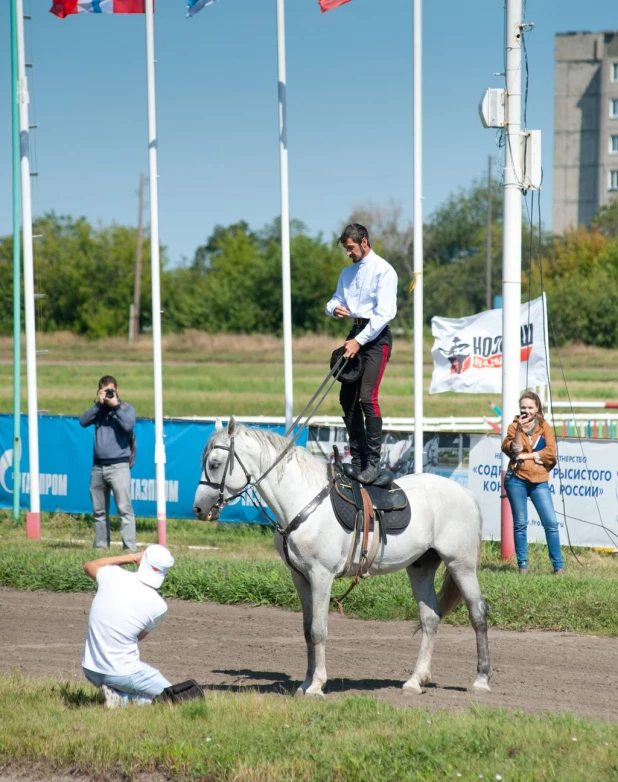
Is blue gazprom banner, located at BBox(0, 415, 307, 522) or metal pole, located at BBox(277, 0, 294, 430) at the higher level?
metal pole, located at BBox(277, 0, 294, 430)

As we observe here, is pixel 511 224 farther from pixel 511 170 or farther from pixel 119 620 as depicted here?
pixel 119 620

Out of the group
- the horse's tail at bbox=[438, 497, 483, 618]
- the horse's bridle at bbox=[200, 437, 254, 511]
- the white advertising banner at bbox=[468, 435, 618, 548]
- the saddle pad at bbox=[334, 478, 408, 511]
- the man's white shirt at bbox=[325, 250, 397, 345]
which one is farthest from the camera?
the white advertising banner at bbox=[468, 435, 618, 548]

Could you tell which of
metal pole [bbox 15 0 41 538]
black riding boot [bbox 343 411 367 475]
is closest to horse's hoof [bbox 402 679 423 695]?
black riding boot [bbox 343 411 367 475]

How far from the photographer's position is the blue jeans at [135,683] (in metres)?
7.26

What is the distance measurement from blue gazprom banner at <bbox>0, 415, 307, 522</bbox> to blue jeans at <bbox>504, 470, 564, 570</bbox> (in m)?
4.50

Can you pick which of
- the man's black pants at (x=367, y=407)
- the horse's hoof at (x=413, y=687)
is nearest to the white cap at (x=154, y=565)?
the man's black pants at (x=367, y=407)

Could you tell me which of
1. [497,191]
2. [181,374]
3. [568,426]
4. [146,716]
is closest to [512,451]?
[568,426]

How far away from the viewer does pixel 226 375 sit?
2030 inches

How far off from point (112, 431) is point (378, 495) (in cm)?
736

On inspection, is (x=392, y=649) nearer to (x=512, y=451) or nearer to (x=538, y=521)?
(x=512, y=451)

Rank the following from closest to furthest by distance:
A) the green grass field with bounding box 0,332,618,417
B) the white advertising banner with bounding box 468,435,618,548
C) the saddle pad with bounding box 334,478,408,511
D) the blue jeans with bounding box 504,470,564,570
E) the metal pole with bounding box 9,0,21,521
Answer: the saddle pad with bounding box 334,478,408,511 → the blue jeans with bounding box 504,470,564,570 → the white advertising banner with bounding box 468,435,618,548 → the metal pole with bounding box 9,0,21,521 → the green grass field with bounding box 0,332,618,417

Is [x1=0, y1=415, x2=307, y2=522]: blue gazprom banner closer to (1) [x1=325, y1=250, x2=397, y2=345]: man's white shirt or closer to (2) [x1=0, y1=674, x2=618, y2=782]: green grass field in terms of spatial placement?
(1) [x1=325, y1=250, x2=397, y2=345]: man's white shirt

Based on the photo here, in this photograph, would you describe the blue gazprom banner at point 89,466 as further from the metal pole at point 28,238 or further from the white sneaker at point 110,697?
the white sneaker at point 110,697

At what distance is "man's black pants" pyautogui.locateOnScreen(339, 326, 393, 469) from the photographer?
845 centimetres
